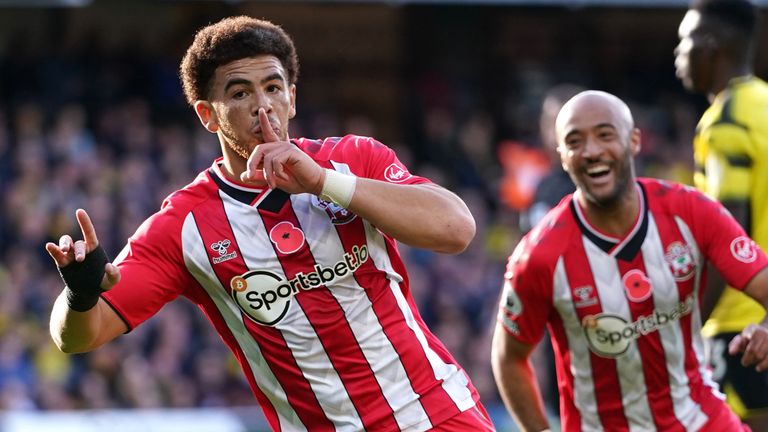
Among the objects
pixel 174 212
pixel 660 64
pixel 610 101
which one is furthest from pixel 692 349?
pixel 660 64

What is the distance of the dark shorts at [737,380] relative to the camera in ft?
19.0

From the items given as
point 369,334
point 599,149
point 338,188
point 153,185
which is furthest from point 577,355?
point 153,185

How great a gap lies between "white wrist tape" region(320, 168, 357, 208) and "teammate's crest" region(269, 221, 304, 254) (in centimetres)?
30

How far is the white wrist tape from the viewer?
415cm

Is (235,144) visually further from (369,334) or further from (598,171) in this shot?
(598,171)

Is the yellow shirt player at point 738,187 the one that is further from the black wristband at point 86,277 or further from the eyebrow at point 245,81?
the black wristband at point 86,277

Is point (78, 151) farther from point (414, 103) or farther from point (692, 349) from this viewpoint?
point (692, 349)

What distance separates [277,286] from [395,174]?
532 mm

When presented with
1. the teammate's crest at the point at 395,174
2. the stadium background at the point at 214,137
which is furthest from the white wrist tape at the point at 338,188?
the stadium background at the point at 214,137

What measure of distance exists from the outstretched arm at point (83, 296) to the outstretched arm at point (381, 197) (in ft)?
1.69

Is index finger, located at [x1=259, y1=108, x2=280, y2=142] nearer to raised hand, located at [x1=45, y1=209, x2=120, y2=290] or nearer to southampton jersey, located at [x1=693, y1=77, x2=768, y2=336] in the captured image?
raised hand, located at [x1=45, y1=209, x2=120, y2=290]

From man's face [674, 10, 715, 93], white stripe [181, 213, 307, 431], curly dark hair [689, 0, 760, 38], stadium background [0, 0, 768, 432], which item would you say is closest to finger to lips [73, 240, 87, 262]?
white stripe [181, 213, 307, 431]

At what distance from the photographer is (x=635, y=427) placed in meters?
5.28

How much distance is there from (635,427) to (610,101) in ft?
4.20
